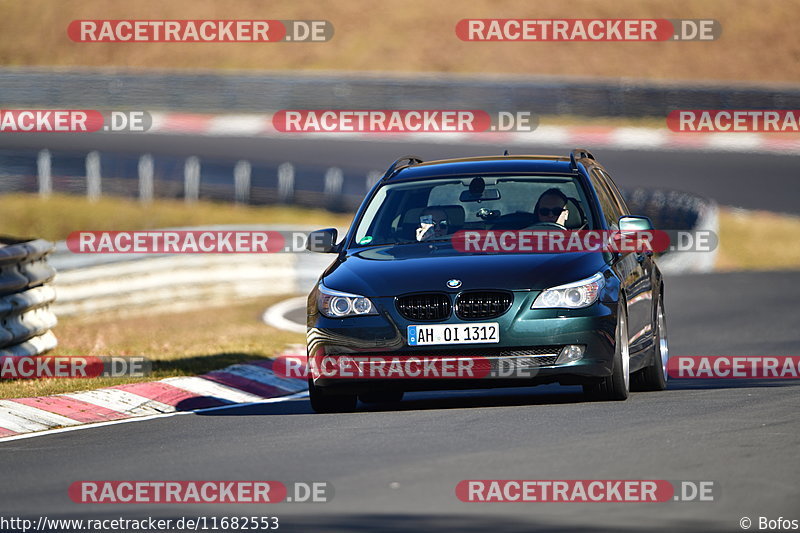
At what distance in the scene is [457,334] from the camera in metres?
9.03

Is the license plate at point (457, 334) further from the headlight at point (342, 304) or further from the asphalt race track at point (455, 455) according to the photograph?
the asphalt race track at point (455, 455)

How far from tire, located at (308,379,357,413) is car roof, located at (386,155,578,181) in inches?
72.3

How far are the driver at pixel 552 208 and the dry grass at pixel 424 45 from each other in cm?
3462

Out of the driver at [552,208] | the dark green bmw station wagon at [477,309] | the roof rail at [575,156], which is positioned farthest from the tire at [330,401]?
the roof rail at [575,156]

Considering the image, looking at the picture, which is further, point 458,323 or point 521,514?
point 458,323

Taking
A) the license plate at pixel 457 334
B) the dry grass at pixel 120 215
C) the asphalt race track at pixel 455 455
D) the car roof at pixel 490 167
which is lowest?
the asphalt race track at pixel 455 455

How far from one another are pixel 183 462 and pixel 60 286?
1106 cm

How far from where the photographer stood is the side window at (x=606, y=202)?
10391mm

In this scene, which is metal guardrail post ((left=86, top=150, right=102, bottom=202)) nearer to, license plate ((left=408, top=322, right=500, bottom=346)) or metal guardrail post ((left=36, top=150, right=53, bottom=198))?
metal guardrail post ((left=36, top=150, right=53, bottom=198))

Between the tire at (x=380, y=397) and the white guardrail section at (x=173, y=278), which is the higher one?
the white guardrail section at (x=173, y=278)

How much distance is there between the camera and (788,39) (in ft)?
150

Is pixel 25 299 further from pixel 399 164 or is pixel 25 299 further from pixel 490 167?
pixel 490 167

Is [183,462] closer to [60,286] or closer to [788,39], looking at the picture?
[60,286]

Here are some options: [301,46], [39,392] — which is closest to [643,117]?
[301,46]
